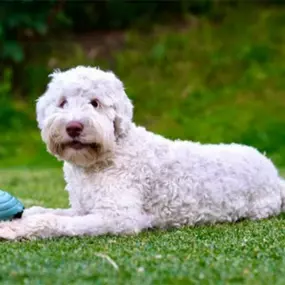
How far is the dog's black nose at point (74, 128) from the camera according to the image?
5977 millimetres

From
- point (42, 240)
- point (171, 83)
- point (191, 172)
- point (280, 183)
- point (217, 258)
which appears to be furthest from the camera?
point (171, 83)

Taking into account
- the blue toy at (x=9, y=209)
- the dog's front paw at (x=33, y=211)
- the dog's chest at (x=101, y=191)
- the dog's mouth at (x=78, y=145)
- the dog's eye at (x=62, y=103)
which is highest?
the dog's eye at (x=62, y=103)

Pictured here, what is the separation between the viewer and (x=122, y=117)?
6266 millimetres

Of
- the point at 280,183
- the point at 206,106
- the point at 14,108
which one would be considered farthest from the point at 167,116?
the point at 280,183

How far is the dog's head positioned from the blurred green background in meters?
8.85

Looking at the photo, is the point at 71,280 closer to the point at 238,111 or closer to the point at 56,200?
the point at 56,200

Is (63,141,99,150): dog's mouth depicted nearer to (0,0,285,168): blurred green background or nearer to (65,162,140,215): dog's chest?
(65,162,140,215): dog's chest

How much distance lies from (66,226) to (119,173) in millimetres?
594

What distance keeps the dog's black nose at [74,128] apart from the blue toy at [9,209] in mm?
562

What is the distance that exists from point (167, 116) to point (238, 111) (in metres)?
1.15

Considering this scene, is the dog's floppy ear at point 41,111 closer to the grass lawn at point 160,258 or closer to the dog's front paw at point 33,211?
the dog's front paw at point 33,211

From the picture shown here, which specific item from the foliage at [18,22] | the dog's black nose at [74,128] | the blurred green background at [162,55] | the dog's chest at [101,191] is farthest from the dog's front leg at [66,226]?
the foliage at [18,22]

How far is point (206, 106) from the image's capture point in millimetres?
16203

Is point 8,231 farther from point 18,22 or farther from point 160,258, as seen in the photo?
point 18,22
